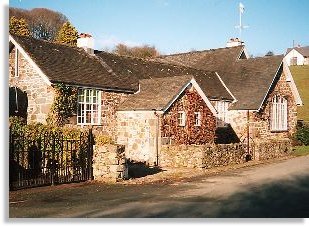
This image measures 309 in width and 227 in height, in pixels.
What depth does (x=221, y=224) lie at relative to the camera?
930 centimetres

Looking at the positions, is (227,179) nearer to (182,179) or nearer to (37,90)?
(182,179)

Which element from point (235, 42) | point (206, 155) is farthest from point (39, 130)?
point (235, 42)

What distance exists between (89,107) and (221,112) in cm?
1047

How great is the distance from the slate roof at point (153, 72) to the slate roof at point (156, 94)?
1551mm

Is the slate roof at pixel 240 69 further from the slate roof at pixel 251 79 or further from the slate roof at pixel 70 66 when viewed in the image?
the slate roof at pixel 70 66

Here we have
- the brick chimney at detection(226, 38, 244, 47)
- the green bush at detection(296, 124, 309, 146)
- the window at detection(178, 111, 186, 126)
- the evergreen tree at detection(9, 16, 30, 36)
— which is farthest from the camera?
the brick chimney at detection(226, 38, 244, 47)

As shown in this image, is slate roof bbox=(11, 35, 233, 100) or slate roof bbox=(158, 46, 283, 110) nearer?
slate roof bbox=(11, 35, 233, 100)

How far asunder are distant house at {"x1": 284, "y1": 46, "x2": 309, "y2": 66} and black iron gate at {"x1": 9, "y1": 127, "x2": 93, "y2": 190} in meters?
88.5

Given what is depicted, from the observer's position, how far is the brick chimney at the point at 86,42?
24.7 metres

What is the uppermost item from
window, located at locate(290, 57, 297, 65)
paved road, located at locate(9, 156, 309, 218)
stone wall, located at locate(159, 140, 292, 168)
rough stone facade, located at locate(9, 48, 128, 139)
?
window, located at locate(290, 57, 297, 65)

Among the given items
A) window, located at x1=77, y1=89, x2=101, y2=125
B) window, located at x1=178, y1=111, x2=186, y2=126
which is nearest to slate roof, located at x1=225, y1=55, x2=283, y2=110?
window, located at x1=178, y1=111, x2=186, y2=126

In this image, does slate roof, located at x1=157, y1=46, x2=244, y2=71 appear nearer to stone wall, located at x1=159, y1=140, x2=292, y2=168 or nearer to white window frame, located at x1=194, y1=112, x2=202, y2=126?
white window frame, located at x1=194, y1=112, x2=202, y2=126

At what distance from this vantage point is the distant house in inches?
3760

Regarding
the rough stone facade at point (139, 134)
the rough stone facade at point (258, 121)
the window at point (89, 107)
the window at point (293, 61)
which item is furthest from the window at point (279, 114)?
the window at point (293, 61)
